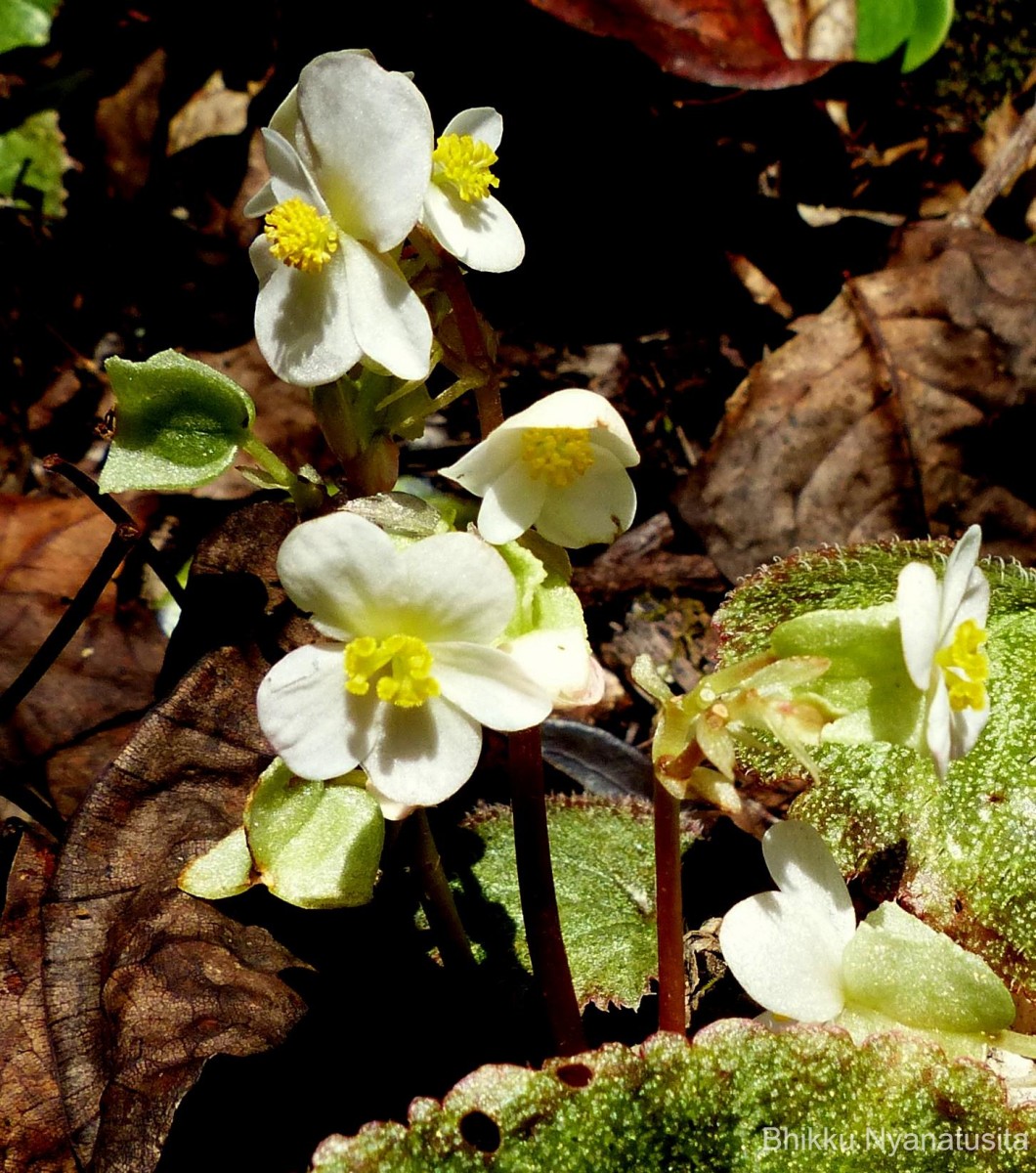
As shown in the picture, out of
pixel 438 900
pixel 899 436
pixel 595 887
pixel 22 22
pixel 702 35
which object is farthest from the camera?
pixel 22 22

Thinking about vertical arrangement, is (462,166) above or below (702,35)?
above

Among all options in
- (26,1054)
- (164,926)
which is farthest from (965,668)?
(26,1054)

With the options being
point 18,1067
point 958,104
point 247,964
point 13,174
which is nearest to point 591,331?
point 958,104

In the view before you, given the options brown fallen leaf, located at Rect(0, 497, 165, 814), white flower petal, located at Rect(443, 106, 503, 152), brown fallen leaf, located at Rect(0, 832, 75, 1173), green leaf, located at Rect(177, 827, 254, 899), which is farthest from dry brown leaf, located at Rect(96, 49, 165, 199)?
green leaf, located at Rect(177, 827, 254, 899)

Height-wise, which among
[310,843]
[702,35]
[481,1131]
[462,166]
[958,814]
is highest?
[462,166]

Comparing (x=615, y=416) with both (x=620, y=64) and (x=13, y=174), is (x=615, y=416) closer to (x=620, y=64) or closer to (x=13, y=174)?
Result: (x=620, y=64)

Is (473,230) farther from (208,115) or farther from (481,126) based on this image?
(208,115)

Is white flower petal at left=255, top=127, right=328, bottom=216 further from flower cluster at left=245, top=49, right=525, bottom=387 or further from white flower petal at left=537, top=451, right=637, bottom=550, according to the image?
white flower petal at left=537, top=451, right=637, bottom=550
